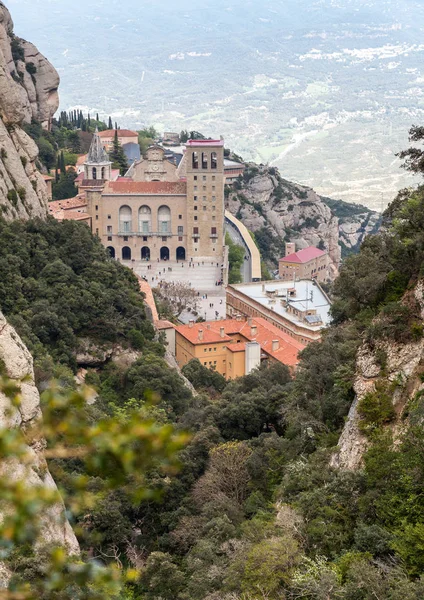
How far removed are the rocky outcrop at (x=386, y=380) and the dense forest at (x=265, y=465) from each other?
23 cm

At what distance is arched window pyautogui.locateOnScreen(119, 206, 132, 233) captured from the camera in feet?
217

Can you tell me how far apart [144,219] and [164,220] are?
1287 millimetres

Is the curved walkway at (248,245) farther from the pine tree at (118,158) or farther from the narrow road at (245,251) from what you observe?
the pine tree at (118,158)

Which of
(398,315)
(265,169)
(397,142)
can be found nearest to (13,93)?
(398,315)

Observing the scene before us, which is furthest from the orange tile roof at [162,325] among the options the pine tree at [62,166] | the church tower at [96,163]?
the pine tree at [62,166]

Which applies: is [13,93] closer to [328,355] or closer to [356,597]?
[328,355]

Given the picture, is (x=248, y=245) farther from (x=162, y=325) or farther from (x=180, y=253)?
(x=162, y=325)

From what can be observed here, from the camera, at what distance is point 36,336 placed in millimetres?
33219

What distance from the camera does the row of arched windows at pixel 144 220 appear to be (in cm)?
6625

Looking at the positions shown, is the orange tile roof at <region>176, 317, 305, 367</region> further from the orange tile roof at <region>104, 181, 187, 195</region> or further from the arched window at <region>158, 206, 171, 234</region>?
the orange tile roof at <region>104, 181, 187, 195</region>

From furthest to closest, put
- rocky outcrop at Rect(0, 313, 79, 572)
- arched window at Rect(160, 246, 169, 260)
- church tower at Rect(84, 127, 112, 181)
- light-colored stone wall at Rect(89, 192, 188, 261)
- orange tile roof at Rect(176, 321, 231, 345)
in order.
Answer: church tower at Rect(84, 127, 112, 181), arched window at Rect(160, 246, 169, 260), light-colored stone wall at Rect(89, 192, 188, 261), orange tile roof at Rect(176, 321, 231, 345), rocky outcrop at Rect(0, 313, 79, 572)

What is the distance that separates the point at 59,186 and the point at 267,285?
16594 mm

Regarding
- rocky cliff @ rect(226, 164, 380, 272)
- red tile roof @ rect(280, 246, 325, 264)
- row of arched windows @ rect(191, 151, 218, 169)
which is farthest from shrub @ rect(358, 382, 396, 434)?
rocky cliff @ rect(226, 164, 380, 272)

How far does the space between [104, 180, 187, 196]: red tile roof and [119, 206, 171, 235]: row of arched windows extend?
1.03 m
